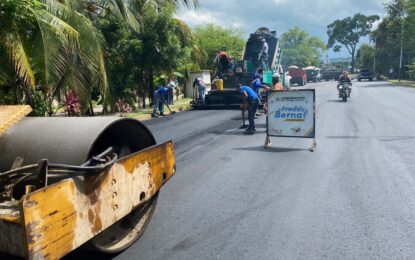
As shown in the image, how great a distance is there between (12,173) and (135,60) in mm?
16520

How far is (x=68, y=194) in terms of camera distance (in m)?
2.81

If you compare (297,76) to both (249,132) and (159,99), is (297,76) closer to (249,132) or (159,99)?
(159,99)

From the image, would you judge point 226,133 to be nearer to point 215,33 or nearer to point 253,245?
point 253,245

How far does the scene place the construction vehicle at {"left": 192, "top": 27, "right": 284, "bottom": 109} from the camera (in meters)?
19.5

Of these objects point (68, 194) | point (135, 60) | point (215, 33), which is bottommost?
point (68, 194)

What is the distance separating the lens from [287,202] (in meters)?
5.46

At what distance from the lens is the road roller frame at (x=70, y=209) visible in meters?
2.50

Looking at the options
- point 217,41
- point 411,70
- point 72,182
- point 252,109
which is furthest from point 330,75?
point 72,182

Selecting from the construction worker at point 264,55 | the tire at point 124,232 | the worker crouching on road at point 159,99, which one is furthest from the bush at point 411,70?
the tire at point 124,232

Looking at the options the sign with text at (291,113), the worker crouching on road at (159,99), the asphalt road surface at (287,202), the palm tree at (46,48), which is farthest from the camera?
the worker crouching on road at (159,99)

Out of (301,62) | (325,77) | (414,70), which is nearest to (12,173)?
(414,70)

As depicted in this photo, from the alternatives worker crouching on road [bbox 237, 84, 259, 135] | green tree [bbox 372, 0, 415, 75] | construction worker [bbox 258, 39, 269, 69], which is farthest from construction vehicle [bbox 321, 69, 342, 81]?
worker crouching on road [bbox 237, 84, 259, 135]

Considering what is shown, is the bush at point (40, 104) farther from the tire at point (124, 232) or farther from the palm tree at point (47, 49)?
the tire at point (124, 232)

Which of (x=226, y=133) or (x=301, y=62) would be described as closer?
(x=226, y=133)
